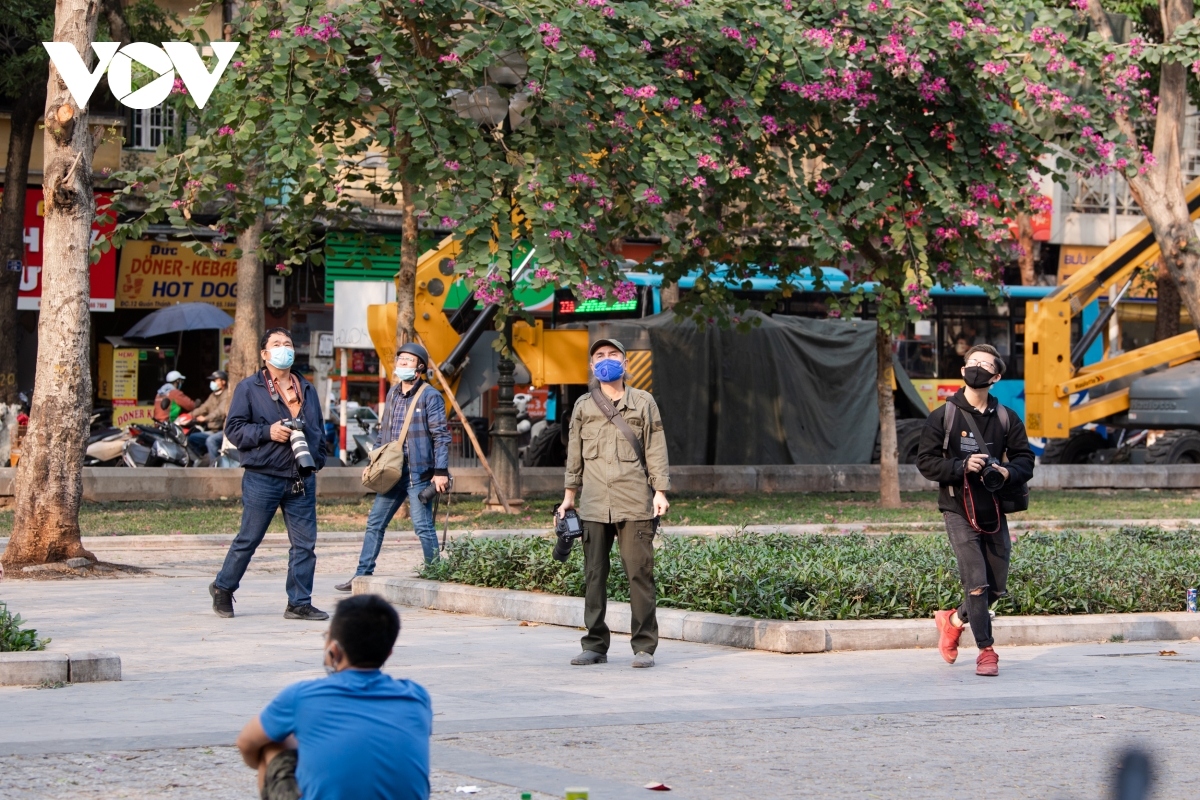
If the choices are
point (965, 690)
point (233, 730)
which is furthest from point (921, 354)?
point (233, 730)

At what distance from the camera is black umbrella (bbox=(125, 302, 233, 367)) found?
2659cm

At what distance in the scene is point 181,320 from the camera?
26.7 meters

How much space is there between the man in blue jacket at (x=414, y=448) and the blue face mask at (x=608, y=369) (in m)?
3.26

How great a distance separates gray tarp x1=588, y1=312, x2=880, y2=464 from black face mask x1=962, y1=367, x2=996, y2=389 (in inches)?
586

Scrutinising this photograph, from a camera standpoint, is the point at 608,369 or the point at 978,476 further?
the point at 608,369

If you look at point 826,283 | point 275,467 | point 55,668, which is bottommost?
point 55,668

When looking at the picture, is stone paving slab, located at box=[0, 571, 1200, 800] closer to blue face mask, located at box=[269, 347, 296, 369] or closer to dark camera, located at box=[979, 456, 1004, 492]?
dark camera, located at box=[979, 456, 1004, 492]

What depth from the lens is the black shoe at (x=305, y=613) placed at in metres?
10.6

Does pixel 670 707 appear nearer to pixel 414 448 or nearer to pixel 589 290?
pixel 414 448

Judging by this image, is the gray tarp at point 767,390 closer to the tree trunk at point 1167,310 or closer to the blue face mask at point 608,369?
the tree trunk at point 1167,310

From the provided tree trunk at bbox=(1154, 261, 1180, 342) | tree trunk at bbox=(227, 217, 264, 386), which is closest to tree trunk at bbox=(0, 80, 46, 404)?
tree trunk at bbox=(227, 217, 264, 386)

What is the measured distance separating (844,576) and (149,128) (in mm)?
21946

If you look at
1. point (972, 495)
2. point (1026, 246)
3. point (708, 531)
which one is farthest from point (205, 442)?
point (1026, 246)

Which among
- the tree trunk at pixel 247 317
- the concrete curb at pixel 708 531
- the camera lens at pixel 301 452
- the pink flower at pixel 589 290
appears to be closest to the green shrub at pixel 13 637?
the camera lens at pixel 301 452
